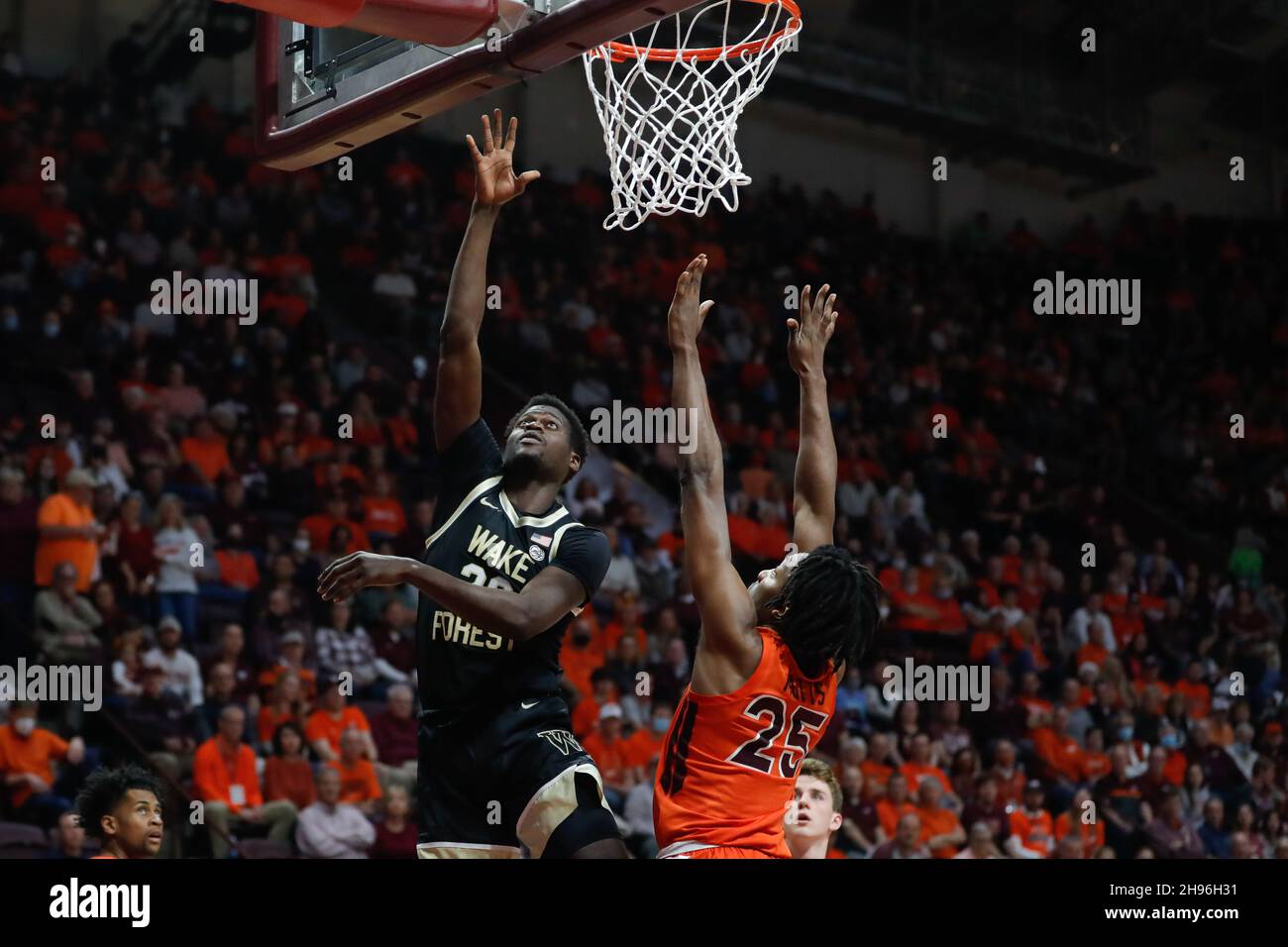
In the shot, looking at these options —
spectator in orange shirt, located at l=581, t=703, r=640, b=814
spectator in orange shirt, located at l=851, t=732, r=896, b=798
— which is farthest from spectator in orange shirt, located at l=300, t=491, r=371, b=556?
spectator in orange shirt, located at l=851, t=732, r=896, b=798

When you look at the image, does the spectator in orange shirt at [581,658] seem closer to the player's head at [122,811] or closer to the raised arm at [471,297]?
the player's head at [122,811]

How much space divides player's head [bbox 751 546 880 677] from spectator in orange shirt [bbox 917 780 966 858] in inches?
225

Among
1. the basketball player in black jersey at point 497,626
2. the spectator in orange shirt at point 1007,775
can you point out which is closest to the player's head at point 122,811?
the basketball player in black jersey at point 497,626

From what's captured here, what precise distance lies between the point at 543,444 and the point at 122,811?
1510mm

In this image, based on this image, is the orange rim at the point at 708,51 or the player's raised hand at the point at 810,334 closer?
the player's raised hand at the point at 810,334

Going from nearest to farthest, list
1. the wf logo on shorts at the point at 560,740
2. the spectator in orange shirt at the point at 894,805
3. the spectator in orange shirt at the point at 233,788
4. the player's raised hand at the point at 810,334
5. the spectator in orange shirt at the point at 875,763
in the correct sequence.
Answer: the wf logo on shorts at the point at 560,740 → the player's raised hand at the point at 810,334 → the spectator in orange shirt at the point at 233,788 → the spectator in orange shirt at the point at 894,805 → the spectator in orange shirt at the point at 875,763

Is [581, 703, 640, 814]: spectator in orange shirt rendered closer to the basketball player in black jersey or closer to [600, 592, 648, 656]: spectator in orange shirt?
[600, 592, 648, 656]: spectator in orange shirt

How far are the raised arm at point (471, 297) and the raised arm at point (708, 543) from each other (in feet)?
1.86

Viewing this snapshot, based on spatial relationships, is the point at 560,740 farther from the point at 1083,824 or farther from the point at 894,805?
the point at 1083,824

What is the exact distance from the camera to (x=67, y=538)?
8.49 meters

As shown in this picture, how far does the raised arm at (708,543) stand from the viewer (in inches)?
144

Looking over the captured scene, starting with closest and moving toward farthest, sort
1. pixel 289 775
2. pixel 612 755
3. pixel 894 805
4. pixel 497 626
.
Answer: pixel 497 626
pixel 289 775
pixel 612 755
pixel 894 805

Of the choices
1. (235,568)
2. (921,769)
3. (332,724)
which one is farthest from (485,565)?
(921,769)
